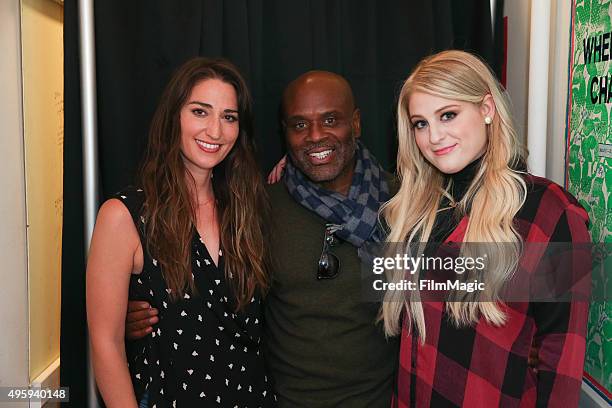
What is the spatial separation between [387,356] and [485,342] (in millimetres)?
375

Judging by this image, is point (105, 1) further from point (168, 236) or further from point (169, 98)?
point (168, 236)

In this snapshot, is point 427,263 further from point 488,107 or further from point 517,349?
point 488,107

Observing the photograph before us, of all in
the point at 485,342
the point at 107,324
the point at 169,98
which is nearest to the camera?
the point at 485,342

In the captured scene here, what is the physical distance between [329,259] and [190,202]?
412mm

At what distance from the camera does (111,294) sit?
4.56ft

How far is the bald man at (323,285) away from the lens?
5.05 ft

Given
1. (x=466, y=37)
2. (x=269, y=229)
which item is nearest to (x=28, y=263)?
(x=269, y=229)

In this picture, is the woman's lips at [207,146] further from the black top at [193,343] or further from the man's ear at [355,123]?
the man's ear at [355,123]

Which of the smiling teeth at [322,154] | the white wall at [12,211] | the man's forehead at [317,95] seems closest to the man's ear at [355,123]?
the man's forehead at [317,95]

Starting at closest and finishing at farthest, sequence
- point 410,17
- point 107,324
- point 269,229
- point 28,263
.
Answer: point 107,324 → point 269,229 → point 28,263 → point 410,17

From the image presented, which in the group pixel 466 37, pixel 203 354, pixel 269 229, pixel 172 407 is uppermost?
pixel 466 37

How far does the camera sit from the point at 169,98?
153 centimetres

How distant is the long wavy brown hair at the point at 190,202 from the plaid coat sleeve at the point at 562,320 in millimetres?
722

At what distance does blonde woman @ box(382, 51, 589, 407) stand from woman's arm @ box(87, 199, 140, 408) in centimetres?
66
